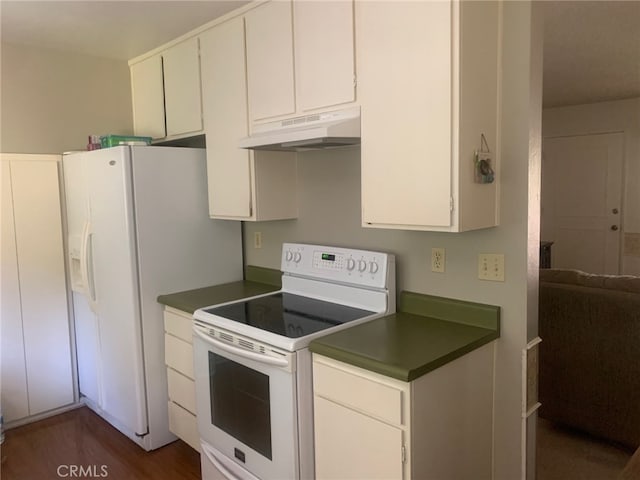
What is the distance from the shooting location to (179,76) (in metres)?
2.90

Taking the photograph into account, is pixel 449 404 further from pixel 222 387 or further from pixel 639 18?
pixel 639 18

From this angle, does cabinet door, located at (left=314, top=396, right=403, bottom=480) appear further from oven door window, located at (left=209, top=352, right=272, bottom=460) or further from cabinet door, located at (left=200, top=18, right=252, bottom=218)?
cabinet door, located at (left=200, top=18, right=252, bottom=218)

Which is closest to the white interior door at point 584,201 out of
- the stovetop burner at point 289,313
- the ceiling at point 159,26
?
the ceiling at point 159,26

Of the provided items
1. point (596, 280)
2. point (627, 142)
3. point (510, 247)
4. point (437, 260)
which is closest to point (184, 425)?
point (437, 260)

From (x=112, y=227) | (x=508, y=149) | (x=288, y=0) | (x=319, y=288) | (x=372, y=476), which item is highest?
(x=288, y=0)

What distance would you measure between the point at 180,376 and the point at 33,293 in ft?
3.95

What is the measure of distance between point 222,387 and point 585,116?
17.8ft

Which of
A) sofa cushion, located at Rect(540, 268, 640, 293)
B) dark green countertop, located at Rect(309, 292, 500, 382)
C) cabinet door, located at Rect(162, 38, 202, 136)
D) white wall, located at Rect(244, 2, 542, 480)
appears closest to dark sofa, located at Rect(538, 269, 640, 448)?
sofa cushion, located at Rect(540, 268, 640, 293)

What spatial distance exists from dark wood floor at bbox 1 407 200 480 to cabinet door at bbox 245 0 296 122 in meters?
1.89

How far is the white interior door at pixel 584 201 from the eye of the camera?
5.57m

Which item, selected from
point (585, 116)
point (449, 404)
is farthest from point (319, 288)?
point (585, 116)

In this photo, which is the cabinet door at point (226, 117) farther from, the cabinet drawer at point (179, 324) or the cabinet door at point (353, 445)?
the cabinet door at point (353, 445)

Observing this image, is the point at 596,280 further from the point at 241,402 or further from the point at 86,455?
the point at 86,455

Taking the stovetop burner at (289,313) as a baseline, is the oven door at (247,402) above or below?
below
